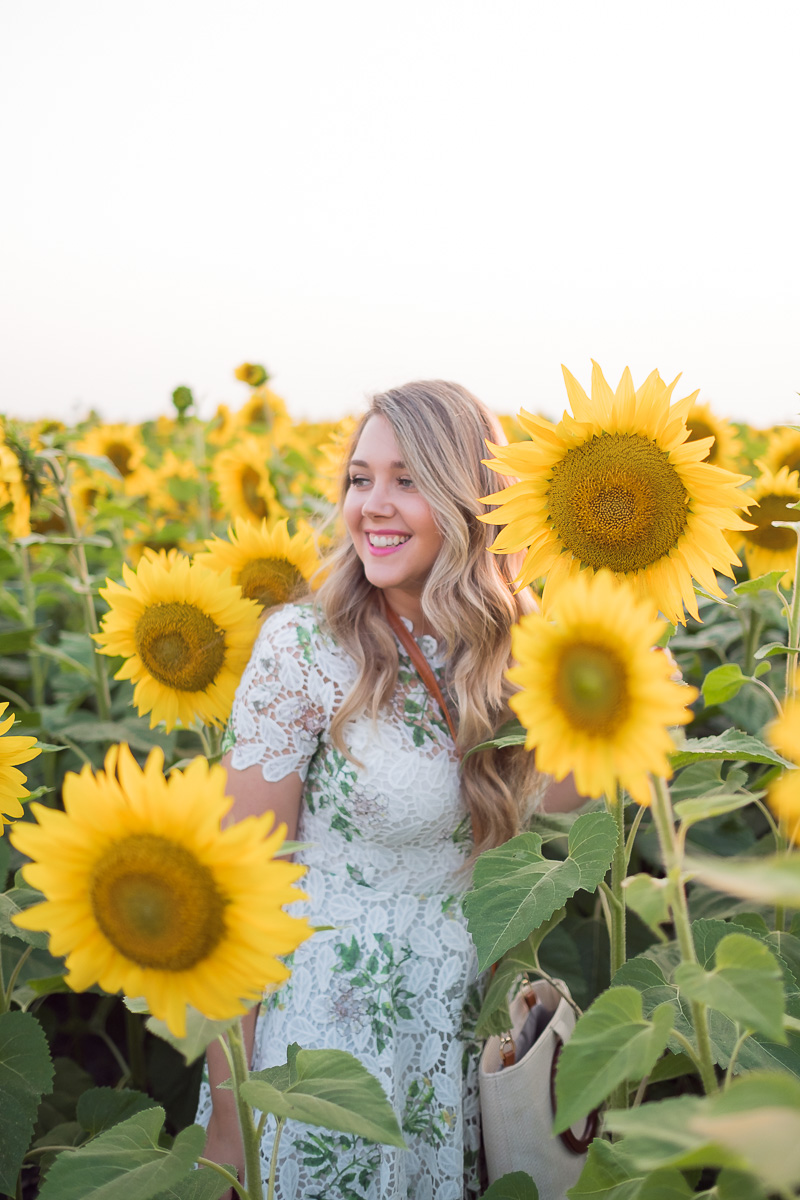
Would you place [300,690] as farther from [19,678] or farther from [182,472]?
[182,472]

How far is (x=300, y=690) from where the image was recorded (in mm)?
2273

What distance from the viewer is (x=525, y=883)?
1.48 meters

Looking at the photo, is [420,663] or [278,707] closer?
[278,707]

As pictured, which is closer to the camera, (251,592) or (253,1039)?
(253,1039)

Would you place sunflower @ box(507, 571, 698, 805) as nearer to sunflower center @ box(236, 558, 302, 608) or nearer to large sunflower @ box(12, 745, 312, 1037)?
large sunflower @ box(12, 745, 312, 1037)

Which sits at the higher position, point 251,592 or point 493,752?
point 251,592

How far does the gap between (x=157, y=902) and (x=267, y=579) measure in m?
1.67

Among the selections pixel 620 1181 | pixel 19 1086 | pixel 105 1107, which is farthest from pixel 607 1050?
pixel 105 1107

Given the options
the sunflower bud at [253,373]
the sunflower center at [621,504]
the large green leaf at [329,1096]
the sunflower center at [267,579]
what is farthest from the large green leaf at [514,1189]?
the sunflower bud at [253,373]

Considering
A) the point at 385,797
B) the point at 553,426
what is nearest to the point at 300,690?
the point at 385,797

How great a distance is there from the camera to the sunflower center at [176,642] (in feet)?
7.24

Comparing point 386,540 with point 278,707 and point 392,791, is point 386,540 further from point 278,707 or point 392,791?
point 392,791

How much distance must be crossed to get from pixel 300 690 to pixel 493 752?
491mm

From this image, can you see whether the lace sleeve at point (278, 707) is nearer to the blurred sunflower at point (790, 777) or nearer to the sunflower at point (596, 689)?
the sunflower at point (596, 689)
